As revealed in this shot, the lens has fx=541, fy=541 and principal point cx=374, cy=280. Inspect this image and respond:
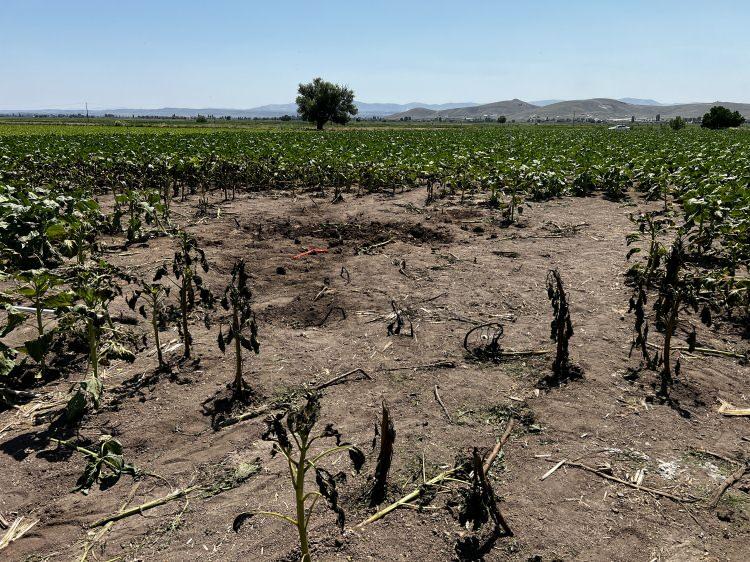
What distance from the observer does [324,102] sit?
78.6 meters

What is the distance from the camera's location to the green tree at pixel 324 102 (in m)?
78.2

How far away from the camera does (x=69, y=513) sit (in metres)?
3.10

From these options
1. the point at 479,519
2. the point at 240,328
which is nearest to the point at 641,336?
the point at 479,519

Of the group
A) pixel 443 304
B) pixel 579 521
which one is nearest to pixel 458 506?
pixel 579 521

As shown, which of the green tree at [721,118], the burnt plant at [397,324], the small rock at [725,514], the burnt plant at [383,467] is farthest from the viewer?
the green tree at [721,118]

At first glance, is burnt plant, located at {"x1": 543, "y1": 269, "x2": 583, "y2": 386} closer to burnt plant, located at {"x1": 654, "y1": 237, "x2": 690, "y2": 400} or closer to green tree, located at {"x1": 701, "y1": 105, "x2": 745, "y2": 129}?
burnt plant, located at {"x1": 654, "y1": 237, "x2": 690, "y2": 400}

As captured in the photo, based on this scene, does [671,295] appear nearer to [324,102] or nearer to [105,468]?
[105,468]

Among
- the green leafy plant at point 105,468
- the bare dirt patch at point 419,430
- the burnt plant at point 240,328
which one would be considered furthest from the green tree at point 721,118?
the green leafy plant at point 105,468

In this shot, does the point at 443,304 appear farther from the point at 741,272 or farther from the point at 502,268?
the point at 741,272

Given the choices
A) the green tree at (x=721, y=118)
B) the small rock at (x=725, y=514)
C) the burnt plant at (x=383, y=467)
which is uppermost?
the green tree at (x=721, y=118)

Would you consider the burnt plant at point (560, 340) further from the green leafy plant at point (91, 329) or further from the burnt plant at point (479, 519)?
the green leafy plant at point (91, 329)

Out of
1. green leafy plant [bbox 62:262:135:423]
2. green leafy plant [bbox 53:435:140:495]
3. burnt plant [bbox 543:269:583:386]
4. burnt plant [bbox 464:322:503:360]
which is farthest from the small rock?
green leafy plant [bbox 62:262:135:423]

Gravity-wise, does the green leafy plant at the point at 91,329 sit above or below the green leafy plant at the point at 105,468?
above

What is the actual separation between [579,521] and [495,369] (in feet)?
5.92
